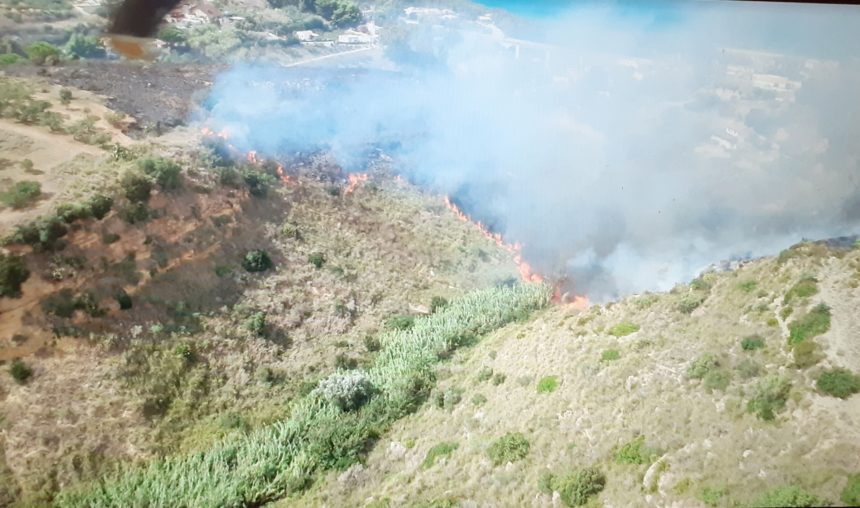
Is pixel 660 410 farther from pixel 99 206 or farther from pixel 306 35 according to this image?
pixel 306 35

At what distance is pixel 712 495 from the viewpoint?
8391mm

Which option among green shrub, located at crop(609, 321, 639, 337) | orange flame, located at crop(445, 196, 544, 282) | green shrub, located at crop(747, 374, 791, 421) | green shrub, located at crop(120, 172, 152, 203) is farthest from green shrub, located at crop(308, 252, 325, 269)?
green shrub, located at crop(747, 374, 791, 421)

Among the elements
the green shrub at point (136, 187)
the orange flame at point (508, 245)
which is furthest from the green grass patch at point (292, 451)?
the green shrub at point (136, 187)

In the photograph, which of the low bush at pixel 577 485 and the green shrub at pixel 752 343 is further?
the green shrub at pixel 752 343

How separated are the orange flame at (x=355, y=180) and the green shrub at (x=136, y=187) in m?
7.61

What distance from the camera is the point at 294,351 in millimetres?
15961

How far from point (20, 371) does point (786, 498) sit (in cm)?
1578

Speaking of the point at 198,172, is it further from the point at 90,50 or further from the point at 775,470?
the point at 775,470

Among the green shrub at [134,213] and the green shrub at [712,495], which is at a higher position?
the green shrub at [134,213]

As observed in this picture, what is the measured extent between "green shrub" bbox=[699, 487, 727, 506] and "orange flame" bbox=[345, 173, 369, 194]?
55.3ft

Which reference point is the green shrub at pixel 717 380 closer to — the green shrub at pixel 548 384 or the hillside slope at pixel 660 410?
the hillside slope at pixel 660 410

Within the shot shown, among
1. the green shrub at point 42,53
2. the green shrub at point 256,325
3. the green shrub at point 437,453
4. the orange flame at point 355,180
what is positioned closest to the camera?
the green shrub at point 437,453

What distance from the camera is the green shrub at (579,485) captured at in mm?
9492

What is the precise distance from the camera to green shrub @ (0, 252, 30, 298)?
43.0 feet
